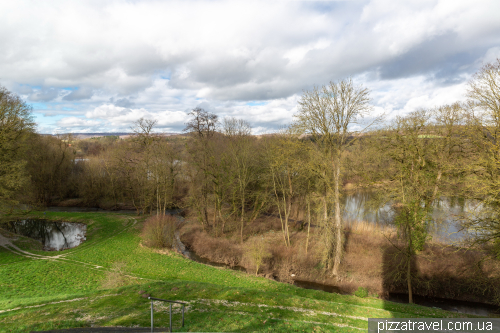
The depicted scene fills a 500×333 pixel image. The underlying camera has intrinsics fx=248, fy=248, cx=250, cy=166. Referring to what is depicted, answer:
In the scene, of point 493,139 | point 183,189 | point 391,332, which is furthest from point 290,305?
point 183,189

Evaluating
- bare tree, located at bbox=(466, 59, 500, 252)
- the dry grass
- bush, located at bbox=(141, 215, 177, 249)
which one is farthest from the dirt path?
bare tree, located at bbox=(466, 59, 500, 252)

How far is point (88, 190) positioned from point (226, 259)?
32181 mm

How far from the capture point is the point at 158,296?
468 inches

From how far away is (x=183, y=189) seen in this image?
4259 cm

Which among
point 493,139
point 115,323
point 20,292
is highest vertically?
point 493,139

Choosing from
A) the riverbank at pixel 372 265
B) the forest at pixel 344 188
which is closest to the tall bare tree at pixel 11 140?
the forest at pixel 344 188

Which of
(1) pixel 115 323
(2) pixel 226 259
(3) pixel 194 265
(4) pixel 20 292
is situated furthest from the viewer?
(2) pixel 226 259

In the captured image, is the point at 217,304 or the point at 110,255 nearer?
the point at 217,304

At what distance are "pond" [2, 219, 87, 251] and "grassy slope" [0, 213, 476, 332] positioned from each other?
553 centimetres

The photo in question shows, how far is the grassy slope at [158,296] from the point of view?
29.7 ft

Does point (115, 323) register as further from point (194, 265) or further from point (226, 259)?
point (226, 259)

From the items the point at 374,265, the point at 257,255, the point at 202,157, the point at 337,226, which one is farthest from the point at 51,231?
the point at 374,265

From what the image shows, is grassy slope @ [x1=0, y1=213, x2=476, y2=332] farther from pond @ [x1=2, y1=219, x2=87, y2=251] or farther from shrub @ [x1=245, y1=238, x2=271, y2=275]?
pond @ [x1=2, y1=219, x2=87, y2=251]

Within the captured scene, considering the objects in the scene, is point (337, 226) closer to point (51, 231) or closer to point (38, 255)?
point (38, 255)
